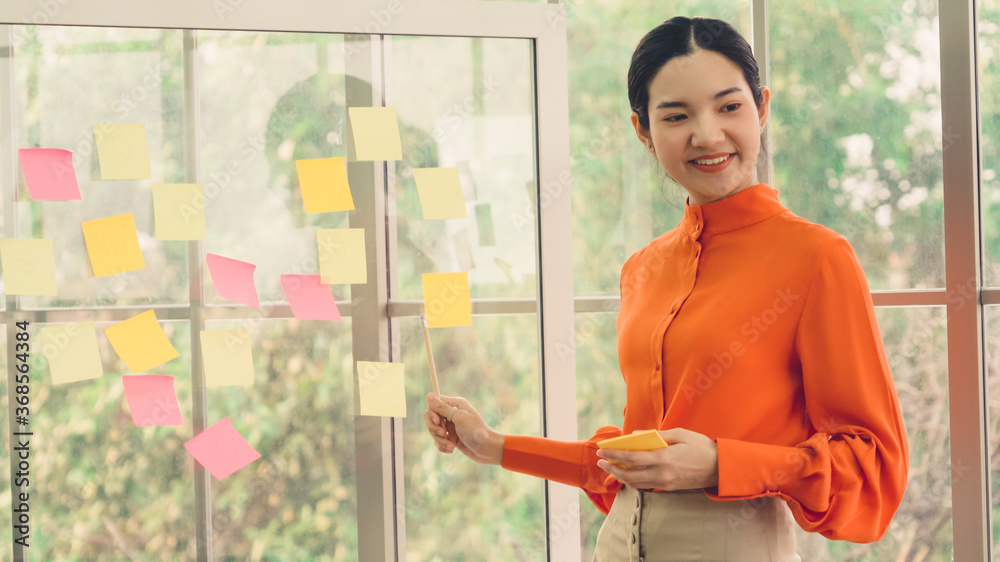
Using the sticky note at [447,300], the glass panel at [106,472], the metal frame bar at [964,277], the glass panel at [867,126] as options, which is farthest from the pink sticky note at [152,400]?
the metal frame bar at [964,277]

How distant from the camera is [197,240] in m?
1.33

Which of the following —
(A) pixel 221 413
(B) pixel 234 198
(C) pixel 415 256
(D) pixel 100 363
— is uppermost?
(B) pixel 234 198

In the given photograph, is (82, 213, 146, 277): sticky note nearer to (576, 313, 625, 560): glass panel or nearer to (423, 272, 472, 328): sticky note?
(423, 272, 472, 328): sticky note

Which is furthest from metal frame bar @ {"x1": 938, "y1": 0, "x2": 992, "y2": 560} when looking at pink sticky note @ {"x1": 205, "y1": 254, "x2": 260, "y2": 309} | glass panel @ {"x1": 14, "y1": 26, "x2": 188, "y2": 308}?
glass panel @ {"x1": 14, "y1": 26, "x2": 188, "y2": 308}

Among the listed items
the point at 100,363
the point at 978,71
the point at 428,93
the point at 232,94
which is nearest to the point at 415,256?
the point at 428,93

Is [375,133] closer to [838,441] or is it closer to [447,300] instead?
[447,300]

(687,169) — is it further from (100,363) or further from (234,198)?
(100,363)

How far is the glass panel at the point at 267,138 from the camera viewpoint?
134cm

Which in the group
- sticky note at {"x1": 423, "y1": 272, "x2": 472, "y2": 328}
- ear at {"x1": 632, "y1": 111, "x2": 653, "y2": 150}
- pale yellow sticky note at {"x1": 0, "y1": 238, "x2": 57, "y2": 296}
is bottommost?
sticky note at {"x1": 423, "y1": 272, "x2": 472, "y2": 328}

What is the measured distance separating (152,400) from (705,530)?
1020 millimetres

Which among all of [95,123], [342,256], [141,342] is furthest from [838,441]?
[95,123]

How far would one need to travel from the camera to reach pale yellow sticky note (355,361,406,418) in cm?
140

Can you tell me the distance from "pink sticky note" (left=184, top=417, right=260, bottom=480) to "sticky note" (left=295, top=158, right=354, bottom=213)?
1.47 ft

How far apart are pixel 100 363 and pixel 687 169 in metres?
1.10
